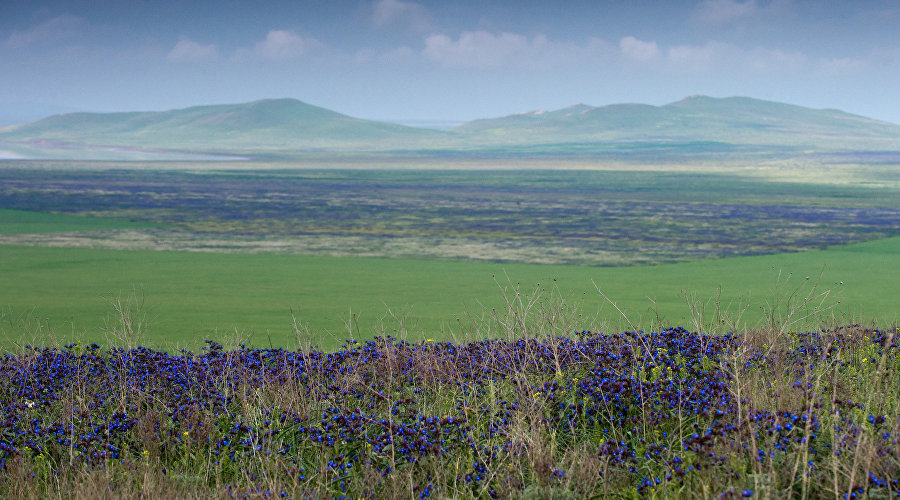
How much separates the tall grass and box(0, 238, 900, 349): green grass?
270 centimetres

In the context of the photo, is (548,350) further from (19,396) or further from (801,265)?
→ (801,265)

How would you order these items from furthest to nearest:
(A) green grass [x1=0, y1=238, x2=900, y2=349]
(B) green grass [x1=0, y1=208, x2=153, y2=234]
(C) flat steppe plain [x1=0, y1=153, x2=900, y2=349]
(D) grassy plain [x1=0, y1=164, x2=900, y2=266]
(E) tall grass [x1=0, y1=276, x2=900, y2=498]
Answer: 1. (B) green grass [x1=0, y1=208, x2=153, y2=234]
2. (D) grassy plain [x1=0, y1=164, x2=900, y2=266]
3. (C) flat steppe plain [x1=0, y1=153, x2=900, y2=349]
4. (A) green grass [x1=0, y1=238, x2=900, y2=349]
5. (E) tall grass [x1=0, y1=276, x2=900, y2=498]

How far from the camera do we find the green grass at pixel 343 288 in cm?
1211

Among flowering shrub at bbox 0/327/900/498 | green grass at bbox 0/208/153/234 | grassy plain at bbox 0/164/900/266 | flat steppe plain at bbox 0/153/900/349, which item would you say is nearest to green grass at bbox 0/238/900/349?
flat steppe plain at bbox 0/153/900/349

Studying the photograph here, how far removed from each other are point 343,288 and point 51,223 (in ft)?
57.5

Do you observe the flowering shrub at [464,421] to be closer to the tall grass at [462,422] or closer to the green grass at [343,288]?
the tall grass at [462,422]

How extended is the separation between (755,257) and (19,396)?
Result: 17.3 metres

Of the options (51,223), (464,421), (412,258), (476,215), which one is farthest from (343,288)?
(476,215)

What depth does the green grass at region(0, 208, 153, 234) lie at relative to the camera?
27.9 metres

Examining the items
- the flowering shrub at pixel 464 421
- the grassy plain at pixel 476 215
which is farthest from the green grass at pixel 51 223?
the flowering shrub at pixel 464 421

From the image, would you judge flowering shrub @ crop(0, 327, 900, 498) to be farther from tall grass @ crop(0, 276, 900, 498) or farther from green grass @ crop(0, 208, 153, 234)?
green grass @ crop(0, 208, 153, 234)

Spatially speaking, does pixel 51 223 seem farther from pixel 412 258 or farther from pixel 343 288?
pixel 343 288

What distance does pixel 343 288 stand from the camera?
634 inches

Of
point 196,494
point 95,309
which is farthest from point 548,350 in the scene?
point 95,309
